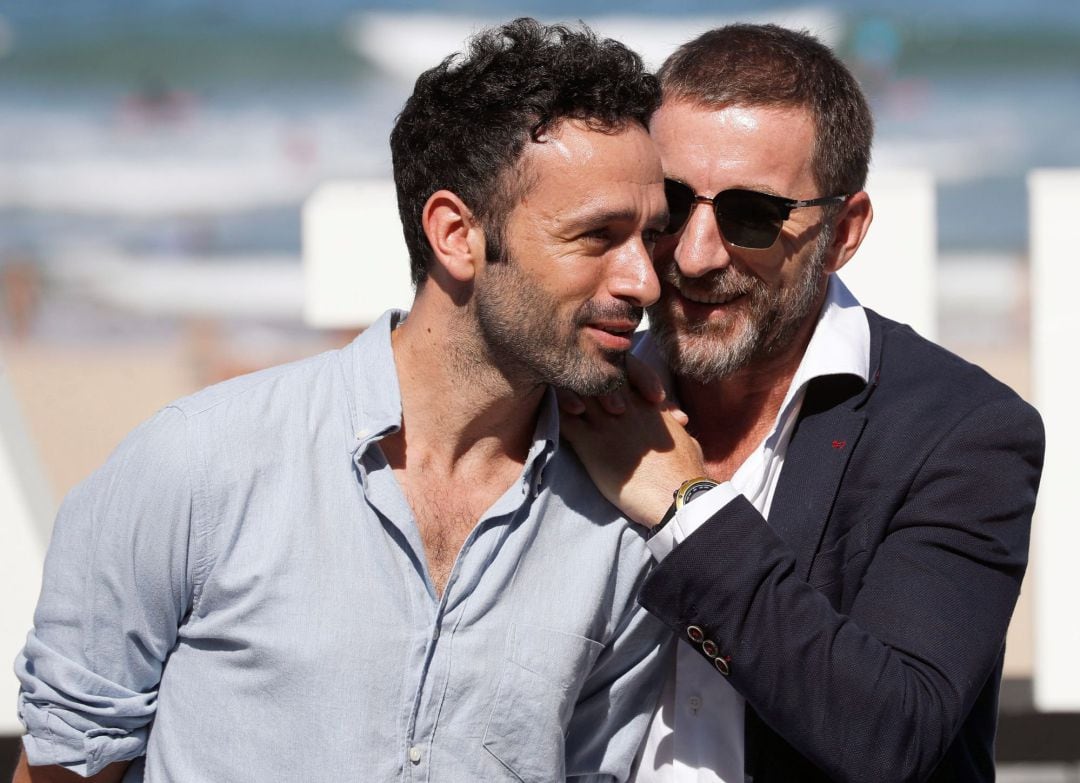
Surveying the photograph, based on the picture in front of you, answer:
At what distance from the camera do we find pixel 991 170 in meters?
17.6

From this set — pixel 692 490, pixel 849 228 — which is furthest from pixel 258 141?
pixel 692 490

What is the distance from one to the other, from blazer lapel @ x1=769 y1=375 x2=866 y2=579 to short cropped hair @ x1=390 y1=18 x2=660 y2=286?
0.70 meters

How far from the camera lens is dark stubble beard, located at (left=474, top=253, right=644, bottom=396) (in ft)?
8.51

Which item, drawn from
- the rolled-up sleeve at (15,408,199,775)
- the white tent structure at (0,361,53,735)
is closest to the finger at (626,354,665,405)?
the rolled-up sleeve at (15,408,199,775)

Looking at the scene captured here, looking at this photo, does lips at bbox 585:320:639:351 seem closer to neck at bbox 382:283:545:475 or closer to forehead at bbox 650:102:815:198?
neck at bbox 382:283:545:475

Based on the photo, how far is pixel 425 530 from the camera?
8.61 feet

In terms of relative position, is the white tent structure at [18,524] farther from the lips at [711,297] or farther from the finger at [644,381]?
the lips at [711,297]

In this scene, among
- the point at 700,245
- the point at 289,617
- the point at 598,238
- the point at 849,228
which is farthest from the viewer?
the point at 849,228

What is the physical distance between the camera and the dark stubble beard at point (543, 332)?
259 cm

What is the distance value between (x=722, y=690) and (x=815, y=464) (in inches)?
19.5

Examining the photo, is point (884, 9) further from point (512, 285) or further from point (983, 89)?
point (512, 285)

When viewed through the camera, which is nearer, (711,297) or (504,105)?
(504,105)

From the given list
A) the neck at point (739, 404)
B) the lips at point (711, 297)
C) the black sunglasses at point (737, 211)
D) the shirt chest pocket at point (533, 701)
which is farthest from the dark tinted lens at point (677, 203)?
the shirt chest pocket at point (533, 701)

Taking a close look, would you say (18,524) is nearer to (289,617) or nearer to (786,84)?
(289,617)
